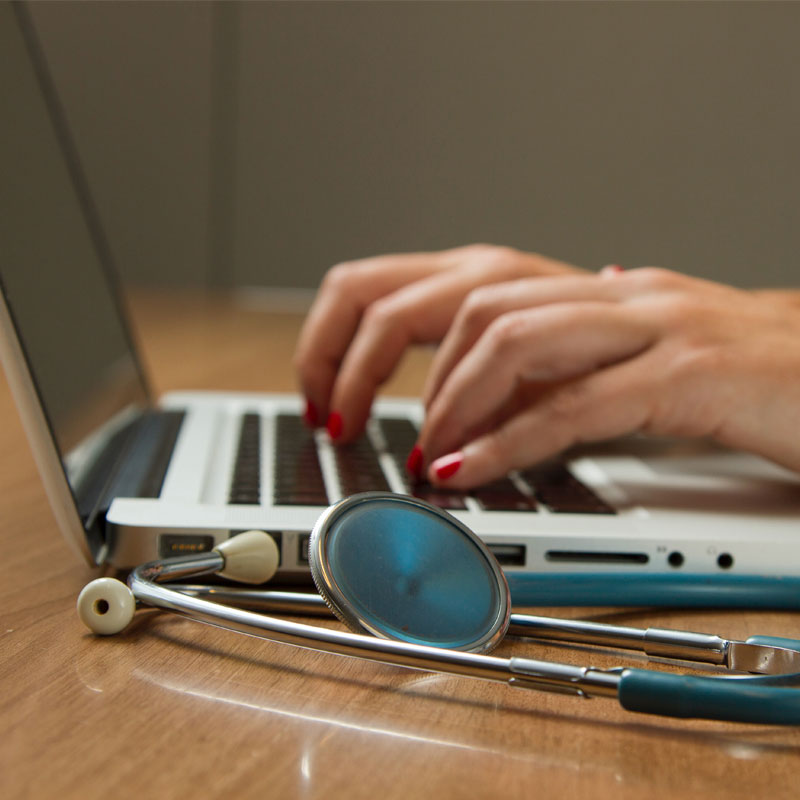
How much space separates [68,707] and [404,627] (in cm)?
11

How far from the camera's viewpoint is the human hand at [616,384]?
55 cm

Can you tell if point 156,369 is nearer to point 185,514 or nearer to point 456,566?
point 185,514

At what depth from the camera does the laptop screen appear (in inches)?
20.6

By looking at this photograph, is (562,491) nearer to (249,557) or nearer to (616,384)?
(616,384)

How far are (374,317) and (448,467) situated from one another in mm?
218

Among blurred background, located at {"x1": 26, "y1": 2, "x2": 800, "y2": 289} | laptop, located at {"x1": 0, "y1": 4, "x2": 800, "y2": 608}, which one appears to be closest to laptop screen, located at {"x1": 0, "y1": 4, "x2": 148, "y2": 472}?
laptop, located at {"x1": 0, "y1": 4, "x2": 800, "y2": 608}

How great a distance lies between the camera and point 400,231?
247cm

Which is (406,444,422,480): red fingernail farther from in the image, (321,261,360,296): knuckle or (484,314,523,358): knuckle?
(321,261,360,296): knuckle

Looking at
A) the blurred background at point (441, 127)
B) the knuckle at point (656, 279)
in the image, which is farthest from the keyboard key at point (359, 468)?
the blurred background at point (441, 127)

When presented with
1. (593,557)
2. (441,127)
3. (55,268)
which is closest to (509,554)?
(593,557)

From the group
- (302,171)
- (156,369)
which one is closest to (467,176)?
(302,171)

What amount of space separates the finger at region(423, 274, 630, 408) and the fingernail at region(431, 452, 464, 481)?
8cm

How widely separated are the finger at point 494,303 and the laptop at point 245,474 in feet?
0.24

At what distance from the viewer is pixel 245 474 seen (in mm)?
534
